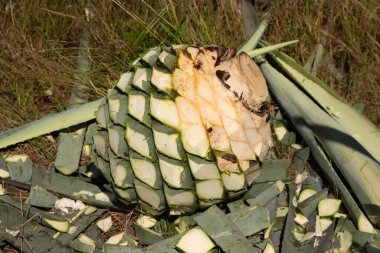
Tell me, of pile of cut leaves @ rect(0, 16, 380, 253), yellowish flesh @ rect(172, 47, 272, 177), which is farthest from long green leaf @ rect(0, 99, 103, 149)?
yellowish flesh @ rect(172, 47, 272, 177)

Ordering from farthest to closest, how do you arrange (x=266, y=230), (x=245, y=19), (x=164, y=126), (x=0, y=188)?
(x=245, y=19), (x=0, y=188), (x=266, y=230), (x=164, y=126)

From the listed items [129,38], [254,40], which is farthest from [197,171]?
[129,38]

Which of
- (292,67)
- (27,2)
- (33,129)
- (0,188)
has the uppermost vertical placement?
(292,67)

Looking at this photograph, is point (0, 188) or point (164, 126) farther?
point (0, 188)

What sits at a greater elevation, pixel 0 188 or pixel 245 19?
pixel 245 19

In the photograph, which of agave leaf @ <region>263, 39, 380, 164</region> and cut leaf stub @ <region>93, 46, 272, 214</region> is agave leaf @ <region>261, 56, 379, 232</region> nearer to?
agave leaf @ <region>263, 39, 380, 164</region>

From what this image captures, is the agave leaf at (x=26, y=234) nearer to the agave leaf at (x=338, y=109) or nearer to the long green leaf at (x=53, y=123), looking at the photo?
the long green leaf at (x=53, y=123)

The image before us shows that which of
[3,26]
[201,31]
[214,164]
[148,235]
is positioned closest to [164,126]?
[214,164]

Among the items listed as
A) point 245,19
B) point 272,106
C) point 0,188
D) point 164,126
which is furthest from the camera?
Answer: point 245,19

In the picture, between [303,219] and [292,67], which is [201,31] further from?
[303,219]
